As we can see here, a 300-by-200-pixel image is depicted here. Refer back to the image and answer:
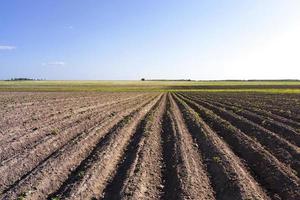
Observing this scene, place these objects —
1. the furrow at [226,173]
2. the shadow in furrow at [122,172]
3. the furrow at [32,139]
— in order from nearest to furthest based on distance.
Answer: the furrow at [226,173], the shadow in furrow at [122,172], the furrow at [32,139]

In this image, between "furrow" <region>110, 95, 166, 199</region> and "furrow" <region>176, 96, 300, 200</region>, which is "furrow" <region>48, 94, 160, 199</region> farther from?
"furrow" <region>176, 96, 300, 200</region>

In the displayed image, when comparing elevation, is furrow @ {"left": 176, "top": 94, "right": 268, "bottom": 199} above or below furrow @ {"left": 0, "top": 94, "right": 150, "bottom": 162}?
above

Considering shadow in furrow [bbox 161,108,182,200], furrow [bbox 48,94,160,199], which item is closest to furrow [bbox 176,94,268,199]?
shadow in furrow [bbox 161,108,182,200]

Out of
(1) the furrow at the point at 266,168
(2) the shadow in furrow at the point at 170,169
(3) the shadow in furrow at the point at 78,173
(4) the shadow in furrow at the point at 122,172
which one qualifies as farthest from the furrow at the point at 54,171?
(1) the furrow at the point at 266,168

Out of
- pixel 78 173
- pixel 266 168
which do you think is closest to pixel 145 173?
pixel 78 173

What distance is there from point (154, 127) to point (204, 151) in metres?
6.16

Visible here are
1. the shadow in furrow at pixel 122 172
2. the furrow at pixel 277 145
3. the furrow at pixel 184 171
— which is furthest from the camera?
the furrow at pixel 277 145

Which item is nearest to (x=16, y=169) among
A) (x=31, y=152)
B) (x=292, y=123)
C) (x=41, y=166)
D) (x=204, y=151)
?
(x=41, y=166)

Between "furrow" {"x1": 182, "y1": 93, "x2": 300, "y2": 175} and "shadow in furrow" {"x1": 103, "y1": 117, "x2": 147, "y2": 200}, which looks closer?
"shadow in furrow" {"x1": 103, "y1": 117, "x2": 147, "y2": 200}

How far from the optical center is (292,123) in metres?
21.4

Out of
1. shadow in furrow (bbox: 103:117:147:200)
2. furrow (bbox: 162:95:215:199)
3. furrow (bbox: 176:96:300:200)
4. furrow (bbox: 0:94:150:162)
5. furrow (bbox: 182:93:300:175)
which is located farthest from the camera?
furrow (bbox: 0:94:150:162)

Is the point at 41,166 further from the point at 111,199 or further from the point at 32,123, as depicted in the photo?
the point at 32,123

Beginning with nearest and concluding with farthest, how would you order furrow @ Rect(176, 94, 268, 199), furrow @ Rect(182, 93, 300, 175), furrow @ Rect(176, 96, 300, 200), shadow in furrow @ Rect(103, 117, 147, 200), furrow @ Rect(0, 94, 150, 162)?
1. furrow @ Rect(176, 94, 268, 199)
2. shadow in furrow @ Rect(103, 117, 147, 200)
3. furrow @ Rect(176, 96, 300, 200)
4. furrow @ Rect(182, 93, 300, 175)
5. furrow @ Rect(0, 94, 150, 162)

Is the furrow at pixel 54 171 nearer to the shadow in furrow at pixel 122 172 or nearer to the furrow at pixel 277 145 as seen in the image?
the shadow in furrow at pixel 122 172
